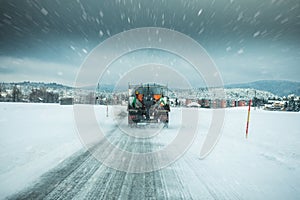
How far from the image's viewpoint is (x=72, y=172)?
14.3 feet

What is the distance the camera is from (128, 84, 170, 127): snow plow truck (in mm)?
11914

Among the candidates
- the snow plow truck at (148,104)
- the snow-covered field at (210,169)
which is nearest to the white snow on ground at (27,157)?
the snow-covered field at (210,169)

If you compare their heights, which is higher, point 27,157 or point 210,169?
point 210,169

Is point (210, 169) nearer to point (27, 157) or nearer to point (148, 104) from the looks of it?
point (27, 157)

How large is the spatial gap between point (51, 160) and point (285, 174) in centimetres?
599

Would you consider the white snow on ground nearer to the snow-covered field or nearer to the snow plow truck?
the snow-covered field

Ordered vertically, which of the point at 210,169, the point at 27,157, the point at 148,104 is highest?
the point at 148,104

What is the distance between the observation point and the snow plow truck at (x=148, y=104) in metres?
11.9

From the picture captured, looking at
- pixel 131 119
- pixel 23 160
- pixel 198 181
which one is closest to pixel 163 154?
pixel 198 181

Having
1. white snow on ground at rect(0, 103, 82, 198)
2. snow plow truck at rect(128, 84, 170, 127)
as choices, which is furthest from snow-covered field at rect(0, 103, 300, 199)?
snow plow truck at rect(128, 84, 170, 127)

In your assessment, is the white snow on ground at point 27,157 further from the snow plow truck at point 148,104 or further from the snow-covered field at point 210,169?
the snow plow truck at point 148,104

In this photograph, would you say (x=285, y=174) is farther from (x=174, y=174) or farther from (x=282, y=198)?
(x=174, y=174)

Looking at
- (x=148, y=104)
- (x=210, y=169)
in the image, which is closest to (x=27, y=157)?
(x=210, y=169)

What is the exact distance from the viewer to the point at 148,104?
12.8 metres
